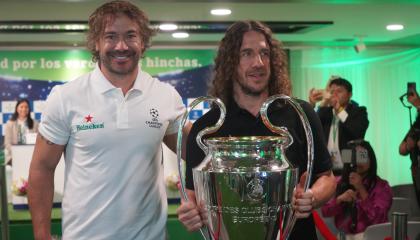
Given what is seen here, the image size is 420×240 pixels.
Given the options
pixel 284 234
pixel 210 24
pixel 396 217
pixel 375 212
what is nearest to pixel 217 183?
pixel 284 234

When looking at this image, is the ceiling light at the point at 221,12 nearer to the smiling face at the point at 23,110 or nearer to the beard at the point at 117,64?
the smiling face at the point at 23,110

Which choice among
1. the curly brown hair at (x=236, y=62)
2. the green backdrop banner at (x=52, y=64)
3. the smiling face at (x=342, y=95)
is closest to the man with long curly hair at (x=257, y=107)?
the curly brown hair at (x=236, y=62)

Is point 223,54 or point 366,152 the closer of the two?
point 223,54

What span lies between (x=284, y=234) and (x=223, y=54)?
1.96 feet

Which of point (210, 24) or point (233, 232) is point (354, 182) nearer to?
point (233, 232)

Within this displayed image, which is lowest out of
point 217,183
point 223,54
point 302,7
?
point 217,183

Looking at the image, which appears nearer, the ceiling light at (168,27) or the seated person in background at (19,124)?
the ceiling light at (168,27)

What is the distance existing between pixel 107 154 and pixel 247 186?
2.06ft

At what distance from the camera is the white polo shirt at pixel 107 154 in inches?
78.4

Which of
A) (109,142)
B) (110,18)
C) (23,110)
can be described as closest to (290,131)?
(109,142)

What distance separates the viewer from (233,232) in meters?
1.54

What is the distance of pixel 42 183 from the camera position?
210 cm

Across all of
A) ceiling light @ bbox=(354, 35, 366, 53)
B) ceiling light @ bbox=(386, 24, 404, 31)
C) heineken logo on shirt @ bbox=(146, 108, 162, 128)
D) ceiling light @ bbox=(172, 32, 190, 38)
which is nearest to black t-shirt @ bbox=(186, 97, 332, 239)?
heineken logo on shirt @ bbox=(146, 108, 162, 128)

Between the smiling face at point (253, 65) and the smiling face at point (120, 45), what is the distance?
0.34 metres
